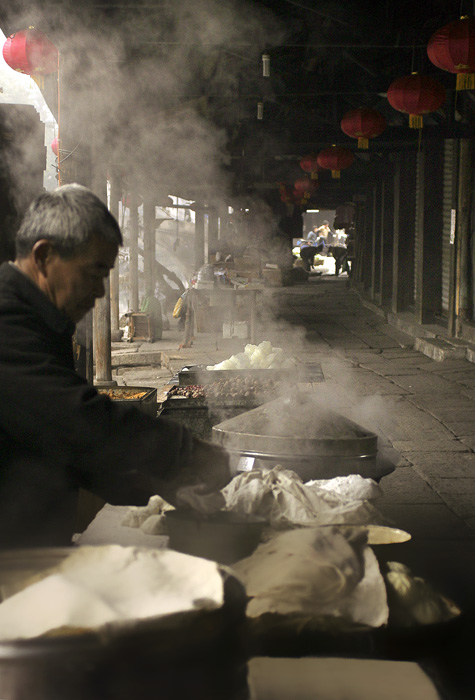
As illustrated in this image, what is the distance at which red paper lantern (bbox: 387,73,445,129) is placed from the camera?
348 inches

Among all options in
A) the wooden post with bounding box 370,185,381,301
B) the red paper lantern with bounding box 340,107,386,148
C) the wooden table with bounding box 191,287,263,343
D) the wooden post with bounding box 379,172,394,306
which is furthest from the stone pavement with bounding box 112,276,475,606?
the red paper lantern with bounding box 340,107,386,148

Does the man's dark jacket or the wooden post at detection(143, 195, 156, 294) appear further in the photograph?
the wooden post at detection(143, 195, 156, 294)

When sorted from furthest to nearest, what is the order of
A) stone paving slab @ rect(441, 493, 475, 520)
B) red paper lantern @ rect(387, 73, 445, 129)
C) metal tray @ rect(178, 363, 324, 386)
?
red paper lantern @ rect(387, 73, 445, 129)
metal tray @ rect(178, 363, 324, 386)
stone paving slab @ rect(441, 493, 475, 520)

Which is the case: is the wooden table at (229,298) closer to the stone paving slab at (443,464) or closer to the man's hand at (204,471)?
the stone paving slab at (443,464)

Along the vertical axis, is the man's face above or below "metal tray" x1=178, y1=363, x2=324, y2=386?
above

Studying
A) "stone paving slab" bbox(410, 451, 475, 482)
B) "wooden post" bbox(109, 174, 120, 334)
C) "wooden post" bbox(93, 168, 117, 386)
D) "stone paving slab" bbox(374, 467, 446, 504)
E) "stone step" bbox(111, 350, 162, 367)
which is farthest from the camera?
"wooden post" bbox(109, 174, 120, 334)

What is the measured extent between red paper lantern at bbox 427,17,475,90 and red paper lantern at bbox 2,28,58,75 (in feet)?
12.6

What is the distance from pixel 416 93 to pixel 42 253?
308 inches

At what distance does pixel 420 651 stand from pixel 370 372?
9141 millimetres

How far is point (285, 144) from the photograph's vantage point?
1489 cm

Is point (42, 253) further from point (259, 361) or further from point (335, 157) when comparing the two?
point (335, 157)

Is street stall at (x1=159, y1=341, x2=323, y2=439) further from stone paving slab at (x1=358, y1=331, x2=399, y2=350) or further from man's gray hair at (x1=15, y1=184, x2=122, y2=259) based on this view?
stone paving slab at (x1=358, y1=331, x2=399, y2=350)

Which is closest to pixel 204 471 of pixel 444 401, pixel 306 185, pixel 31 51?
pixel 31 51

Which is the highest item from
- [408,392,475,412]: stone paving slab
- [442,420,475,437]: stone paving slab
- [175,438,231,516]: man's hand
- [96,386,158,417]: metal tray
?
[175,438,231,516]: man's hand
